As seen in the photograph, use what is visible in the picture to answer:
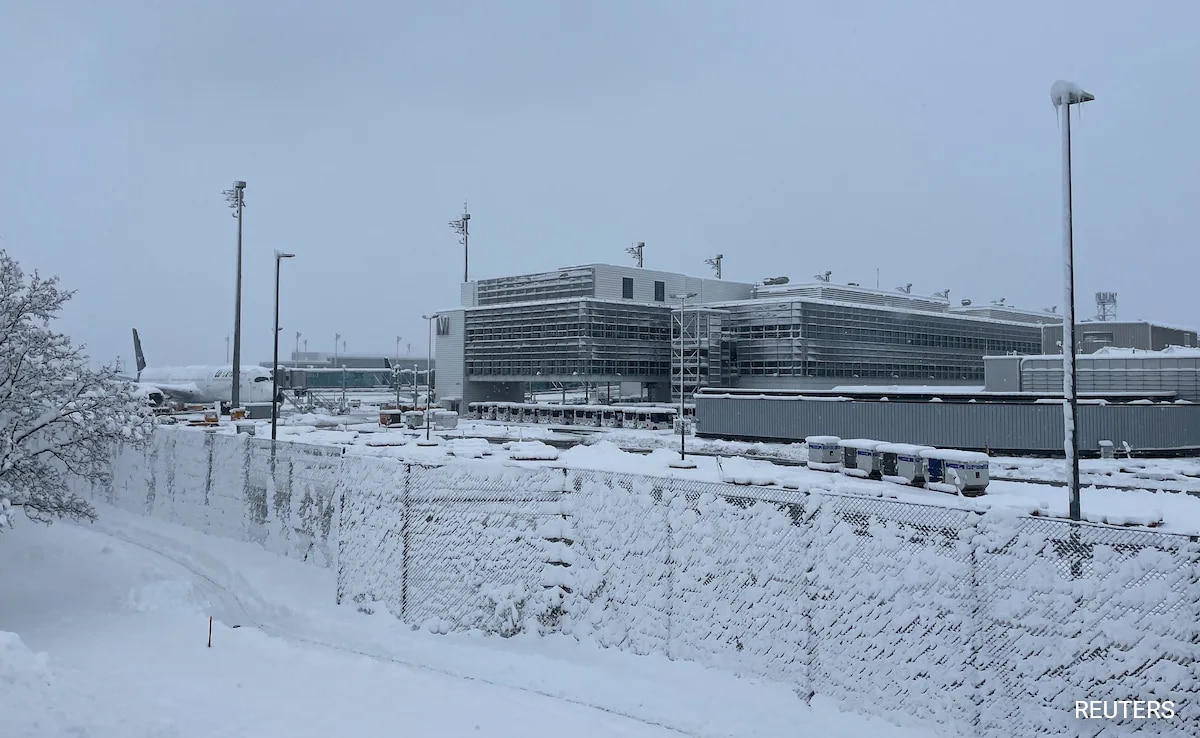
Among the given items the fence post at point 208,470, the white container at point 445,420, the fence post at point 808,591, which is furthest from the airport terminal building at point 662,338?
the fence post at point 808,591

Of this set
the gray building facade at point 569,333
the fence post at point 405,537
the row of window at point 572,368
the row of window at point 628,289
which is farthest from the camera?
the row of window at point 628,289

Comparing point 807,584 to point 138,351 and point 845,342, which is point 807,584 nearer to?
point 845,342

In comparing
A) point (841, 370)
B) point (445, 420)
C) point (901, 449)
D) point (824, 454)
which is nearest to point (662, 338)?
point (841, 370)

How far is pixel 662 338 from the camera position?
273ft

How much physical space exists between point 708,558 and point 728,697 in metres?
1.90

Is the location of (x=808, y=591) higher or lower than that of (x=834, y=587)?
lower

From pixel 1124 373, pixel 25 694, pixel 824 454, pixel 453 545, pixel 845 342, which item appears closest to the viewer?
pixel 25 694

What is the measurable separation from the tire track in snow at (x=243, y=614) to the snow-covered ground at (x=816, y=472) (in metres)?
3.56

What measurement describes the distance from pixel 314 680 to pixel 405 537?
3587 millimetres

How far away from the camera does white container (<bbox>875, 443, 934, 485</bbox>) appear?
29.8 metres

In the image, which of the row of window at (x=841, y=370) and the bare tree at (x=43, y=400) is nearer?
the bare tree at (x=43, y=400)

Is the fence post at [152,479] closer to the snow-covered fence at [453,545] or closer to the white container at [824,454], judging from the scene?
the snow-covered fence at [453,545]

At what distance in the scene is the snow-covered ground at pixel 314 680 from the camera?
32.3 ft

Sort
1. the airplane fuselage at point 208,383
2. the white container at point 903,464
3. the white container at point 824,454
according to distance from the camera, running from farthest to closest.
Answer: the airplane fuselage at point 208,383
the white container at point 824,454
the white container at point 903,464
